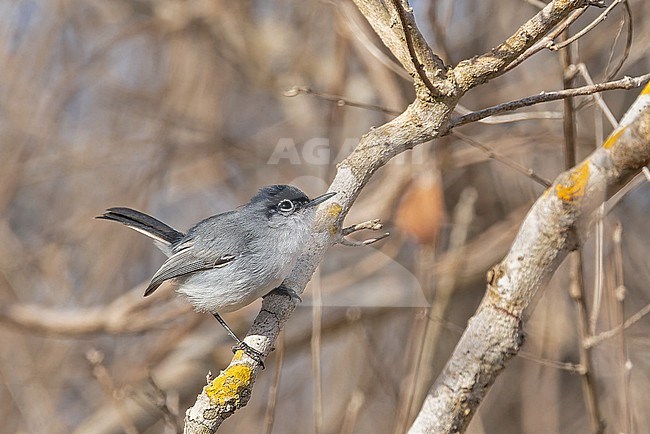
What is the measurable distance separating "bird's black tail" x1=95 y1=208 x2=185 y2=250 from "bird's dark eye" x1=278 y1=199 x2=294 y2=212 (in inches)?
19.0

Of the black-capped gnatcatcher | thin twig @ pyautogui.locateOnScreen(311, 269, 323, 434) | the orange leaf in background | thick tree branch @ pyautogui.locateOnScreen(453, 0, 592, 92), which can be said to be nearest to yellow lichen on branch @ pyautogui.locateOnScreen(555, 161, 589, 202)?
thick tree branch @ pyautogui.locateOnScreen(453, 0, 592, 92)

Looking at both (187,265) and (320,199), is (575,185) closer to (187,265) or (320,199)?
(320,199)

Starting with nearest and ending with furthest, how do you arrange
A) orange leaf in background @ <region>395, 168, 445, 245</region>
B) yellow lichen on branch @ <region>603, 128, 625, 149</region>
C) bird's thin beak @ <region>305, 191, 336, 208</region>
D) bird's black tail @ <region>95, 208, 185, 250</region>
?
yellow lichen on branch @ <region>603, 128, 625, 149</region> → bird's thin beak @ <region>305, 191, 336, 208</region> → bird's black tail @ <region>95, 208, 185, 250</region> → orange leaf in background @ <region>395, 168, 445, 245</region>

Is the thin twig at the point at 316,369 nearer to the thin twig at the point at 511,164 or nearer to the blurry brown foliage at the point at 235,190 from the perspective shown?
the thin twig at the point at 511,164

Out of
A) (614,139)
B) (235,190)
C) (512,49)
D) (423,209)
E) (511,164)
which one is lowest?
(614,139)

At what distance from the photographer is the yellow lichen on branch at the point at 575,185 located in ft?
5.83

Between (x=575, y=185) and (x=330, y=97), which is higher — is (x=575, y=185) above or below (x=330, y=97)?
below

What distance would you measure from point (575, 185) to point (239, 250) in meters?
1.15

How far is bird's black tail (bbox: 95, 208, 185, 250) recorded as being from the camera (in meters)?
2.61

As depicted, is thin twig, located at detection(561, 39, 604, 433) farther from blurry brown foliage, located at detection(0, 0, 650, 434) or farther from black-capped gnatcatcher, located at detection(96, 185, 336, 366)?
blurry brown foliage, located at detection(0, 0, 650, 434)

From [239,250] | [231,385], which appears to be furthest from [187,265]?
[231,385]

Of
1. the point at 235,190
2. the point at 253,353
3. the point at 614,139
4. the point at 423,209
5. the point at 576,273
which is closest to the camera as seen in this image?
the point at 614,139

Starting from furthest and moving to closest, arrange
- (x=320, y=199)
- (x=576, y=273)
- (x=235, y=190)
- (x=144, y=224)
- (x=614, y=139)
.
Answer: (x=235, y=190)
(x=144, y=224)
(x=576, y=273)
(x=320, y=199)
(x=614, y=139)

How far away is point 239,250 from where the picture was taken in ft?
8.10
